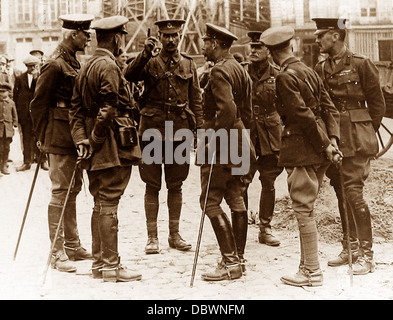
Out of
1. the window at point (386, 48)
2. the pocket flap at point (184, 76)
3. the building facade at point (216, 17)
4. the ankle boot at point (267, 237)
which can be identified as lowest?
the ankle boot at point (267, 237)

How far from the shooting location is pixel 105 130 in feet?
16.9

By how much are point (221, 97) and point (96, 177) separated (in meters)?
1.35

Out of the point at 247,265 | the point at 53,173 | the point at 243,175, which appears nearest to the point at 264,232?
the point at 247,265

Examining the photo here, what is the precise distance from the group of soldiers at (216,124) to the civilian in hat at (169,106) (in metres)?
0.02

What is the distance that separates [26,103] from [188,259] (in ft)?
22.5

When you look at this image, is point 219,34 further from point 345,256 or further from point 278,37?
point 345,256

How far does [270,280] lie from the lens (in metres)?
5.34

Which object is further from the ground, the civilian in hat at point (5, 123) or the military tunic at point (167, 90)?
the military tunic at point (167, 90)

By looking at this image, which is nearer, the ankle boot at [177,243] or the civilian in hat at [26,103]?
the ankle boot at [177,243]

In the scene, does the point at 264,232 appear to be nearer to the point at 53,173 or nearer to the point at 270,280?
the point at 270,280

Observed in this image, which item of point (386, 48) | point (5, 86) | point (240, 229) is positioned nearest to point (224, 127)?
point (240, 229)

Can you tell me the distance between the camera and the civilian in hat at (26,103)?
38.1 ft

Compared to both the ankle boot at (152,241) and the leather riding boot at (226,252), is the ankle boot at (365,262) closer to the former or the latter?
the leather riding boot at (226,252)

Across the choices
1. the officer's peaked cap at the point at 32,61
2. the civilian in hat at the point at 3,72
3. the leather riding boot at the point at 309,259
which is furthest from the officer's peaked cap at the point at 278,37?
the civilian in hat at the point at 3,72
